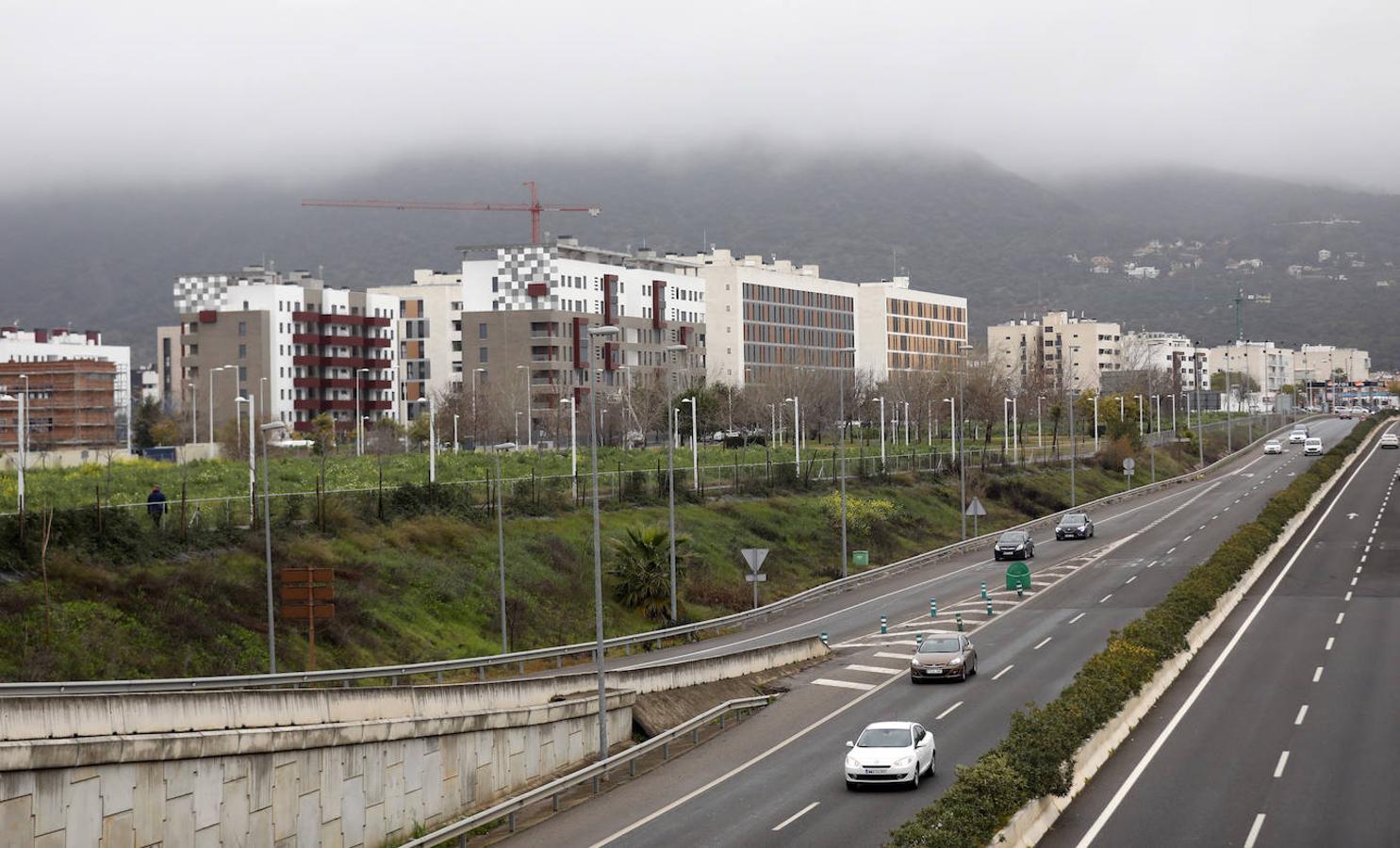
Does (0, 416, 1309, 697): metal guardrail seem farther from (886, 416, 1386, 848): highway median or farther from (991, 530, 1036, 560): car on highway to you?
(886, 416, 1386, 848): highway median

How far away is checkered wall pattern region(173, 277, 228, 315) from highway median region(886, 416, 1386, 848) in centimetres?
11818

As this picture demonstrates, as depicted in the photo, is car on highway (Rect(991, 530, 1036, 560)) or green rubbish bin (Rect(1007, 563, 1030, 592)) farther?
car on highway (Rect(991, 530, 1036, 560))

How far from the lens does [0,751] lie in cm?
2045

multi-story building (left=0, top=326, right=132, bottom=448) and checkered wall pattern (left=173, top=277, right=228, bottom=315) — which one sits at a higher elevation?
checkered wall pattern (left=173, top=277, right=228, bottom=315)

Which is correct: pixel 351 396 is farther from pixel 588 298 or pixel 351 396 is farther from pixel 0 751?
pixel 0 751

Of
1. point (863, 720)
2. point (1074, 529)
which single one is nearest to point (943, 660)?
point (863, 720)

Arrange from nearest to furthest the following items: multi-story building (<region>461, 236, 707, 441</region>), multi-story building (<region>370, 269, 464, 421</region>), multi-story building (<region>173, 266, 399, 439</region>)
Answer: multi-story building (<region>173, 266, 399, 439</region>) → multi-story building (<region>461, 236, 707, 441</region>) → multi-story building (<region>370, 269, 464, 421</region>)

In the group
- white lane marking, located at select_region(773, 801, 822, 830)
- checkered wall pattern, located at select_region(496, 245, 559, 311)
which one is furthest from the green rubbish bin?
checkered wall pattern, located at select_region(496, 245, 559, 311)

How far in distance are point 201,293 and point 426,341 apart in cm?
2518

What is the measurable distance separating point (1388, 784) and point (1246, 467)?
109401mm

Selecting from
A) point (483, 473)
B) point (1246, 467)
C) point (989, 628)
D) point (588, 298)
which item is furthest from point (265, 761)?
point (588, 298)

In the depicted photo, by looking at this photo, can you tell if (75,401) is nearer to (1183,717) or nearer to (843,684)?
(843,684)

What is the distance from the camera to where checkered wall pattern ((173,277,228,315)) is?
511 feet

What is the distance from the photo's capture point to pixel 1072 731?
30.6m
